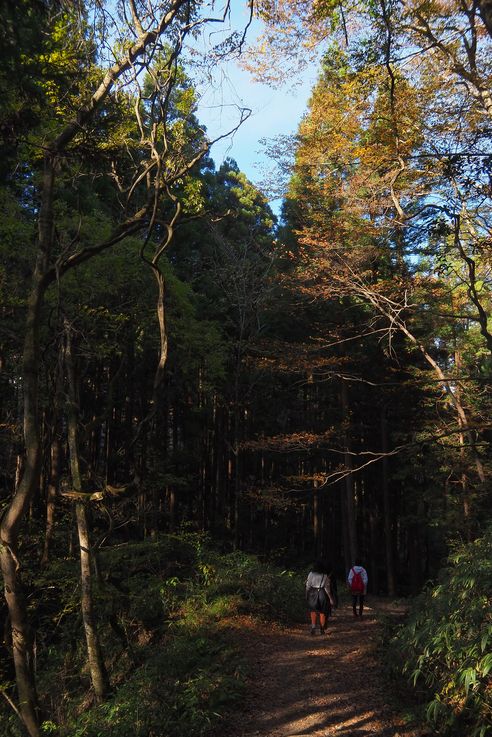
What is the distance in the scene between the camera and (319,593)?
8750 millimetres

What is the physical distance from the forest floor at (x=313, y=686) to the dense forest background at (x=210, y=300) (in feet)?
4.39

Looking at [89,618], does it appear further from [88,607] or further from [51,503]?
[51,503]

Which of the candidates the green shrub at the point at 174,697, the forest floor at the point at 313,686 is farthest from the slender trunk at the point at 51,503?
the forest floor at the point at 313,686

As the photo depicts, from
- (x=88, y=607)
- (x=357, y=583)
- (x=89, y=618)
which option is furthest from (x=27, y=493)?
(x=357, y=583)

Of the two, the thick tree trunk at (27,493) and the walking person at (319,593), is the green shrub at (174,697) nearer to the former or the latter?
the thick tree trunk at (27,493)

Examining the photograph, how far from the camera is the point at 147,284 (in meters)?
11.9

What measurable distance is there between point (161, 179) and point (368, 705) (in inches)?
222

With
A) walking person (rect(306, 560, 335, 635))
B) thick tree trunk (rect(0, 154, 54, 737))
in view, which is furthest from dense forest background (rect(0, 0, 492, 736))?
walking person (rect(306, 560, 335, 635))

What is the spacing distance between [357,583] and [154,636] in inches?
147

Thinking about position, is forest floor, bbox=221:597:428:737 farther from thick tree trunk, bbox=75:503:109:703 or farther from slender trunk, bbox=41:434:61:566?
slender trunk, bbox=41:434:61:566

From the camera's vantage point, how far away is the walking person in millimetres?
8664

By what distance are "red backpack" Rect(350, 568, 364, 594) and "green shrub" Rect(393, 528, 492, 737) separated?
4.57 metres

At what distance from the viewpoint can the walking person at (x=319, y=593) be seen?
866 centimetres

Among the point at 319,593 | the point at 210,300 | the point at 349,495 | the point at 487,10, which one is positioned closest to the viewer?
the point at 487,10
